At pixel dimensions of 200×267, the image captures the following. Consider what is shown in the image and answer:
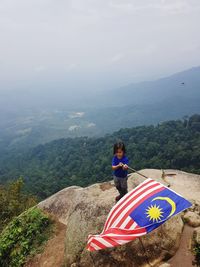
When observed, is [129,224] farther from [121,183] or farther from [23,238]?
[23,238]

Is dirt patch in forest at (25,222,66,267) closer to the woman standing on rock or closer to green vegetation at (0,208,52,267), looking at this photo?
green vegetation at (0,208,52,267)

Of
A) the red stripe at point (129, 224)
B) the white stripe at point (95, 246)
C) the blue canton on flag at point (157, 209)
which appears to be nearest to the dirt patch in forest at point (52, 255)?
the white stripe at point (95, 246)

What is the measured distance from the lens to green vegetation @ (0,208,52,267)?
12.6 metres

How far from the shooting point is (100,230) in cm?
1082

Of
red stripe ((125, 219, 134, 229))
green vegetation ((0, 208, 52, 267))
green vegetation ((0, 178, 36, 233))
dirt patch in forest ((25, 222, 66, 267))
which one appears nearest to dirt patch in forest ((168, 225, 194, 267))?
red stripe ((125, 219, 134, 229))

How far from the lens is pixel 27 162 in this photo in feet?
376

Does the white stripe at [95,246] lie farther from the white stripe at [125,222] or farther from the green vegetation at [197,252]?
the green vegetation at [197,252]

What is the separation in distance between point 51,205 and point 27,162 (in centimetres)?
10159

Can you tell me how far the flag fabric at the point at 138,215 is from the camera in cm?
823

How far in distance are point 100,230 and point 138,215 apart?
2.75m

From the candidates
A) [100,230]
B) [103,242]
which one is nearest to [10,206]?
[100,230]

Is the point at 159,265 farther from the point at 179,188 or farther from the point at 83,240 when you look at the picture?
the point at 179,188

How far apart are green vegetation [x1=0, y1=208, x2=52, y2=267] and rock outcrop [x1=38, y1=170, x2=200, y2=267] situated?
1.15 m

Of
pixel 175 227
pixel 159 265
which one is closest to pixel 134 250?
pixel 159 265
